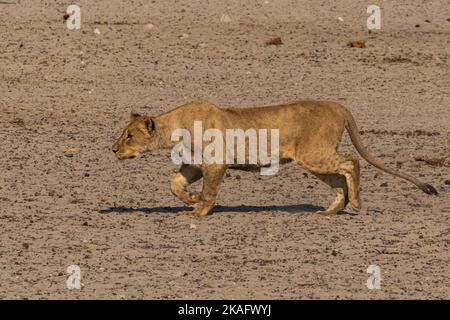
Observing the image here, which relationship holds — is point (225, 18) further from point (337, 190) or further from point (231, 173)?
point (337, 190)

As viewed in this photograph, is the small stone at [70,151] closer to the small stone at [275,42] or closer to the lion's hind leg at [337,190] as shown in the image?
the lion's hind leg at [337,190]

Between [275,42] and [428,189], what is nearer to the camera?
[428,189]

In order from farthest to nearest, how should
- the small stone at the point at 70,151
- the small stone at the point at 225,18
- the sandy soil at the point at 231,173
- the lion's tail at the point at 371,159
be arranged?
the small stone at the point at 225,18
the small stone at the point at 70,151
the lion's tail at the point at 371,159
the sandy soil at the point at 231,173

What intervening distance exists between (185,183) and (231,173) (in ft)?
Answer: 6.04

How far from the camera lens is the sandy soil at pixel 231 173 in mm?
9070

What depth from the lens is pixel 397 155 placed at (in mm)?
13477

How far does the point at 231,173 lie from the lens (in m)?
12.7

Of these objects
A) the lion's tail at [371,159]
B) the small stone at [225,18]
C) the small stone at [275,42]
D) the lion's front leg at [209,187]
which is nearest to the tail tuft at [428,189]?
the lion's tail at [371,159]

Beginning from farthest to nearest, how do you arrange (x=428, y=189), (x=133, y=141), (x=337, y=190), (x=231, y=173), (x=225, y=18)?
1. (x=225, y=18)
2. (x=231, y=173)
3. (x=428, y=189)
4. (x=337, y=190)
5. (x=133, y=141)

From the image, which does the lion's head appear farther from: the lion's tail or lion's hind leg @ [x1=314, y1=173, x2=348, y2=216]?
the lion's tail

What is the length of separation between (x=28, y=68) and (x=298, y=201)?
5894mm

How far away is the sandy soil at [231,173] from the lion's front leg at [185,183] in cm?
20

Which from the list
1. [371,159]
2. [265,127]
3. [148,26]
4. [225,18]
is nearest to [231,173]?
[371,159]
